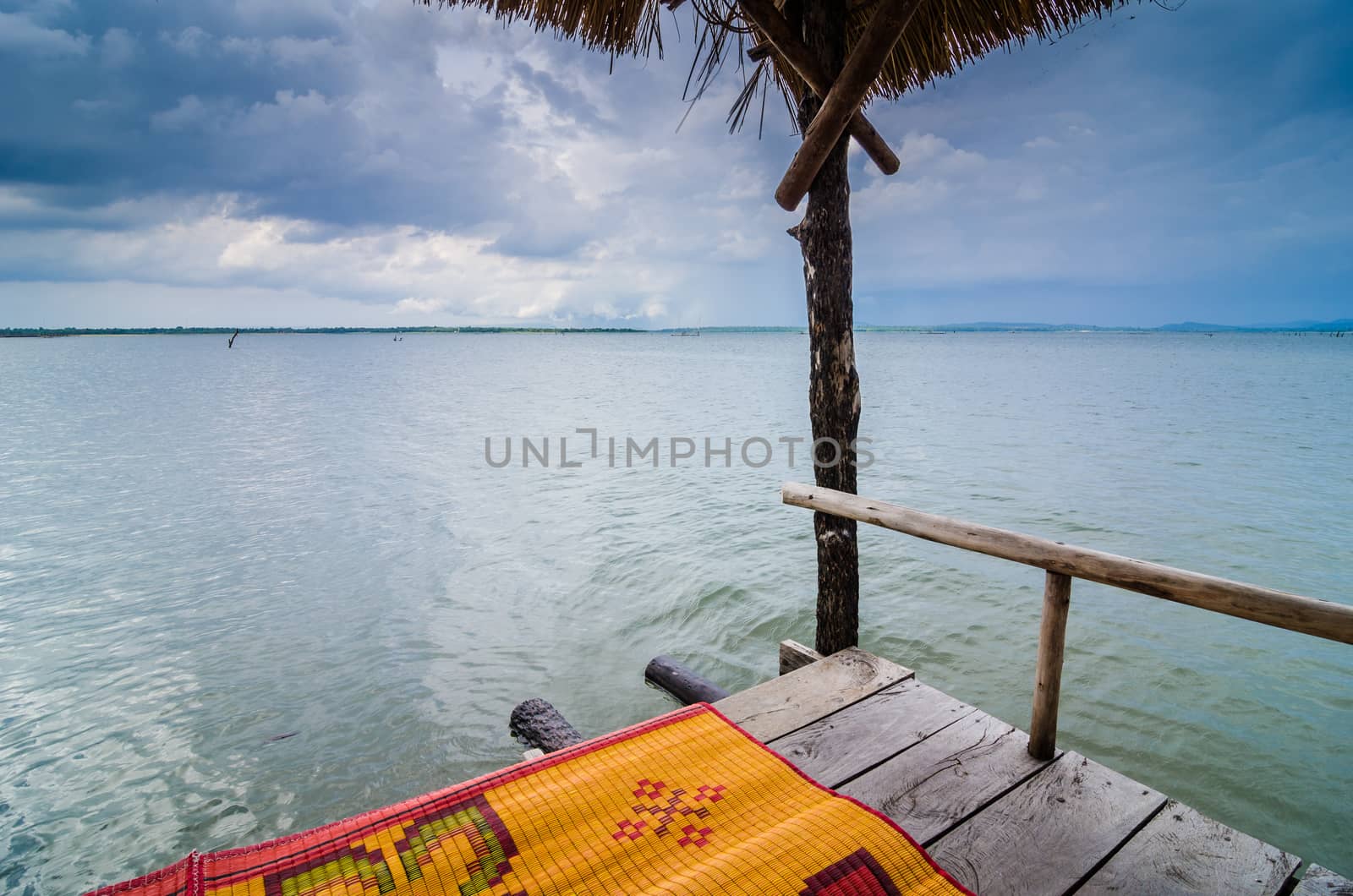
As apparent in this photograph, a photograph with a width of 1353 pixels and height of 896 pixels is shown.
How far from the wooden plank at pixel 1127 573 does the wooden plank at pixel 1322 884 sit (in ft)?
2.64

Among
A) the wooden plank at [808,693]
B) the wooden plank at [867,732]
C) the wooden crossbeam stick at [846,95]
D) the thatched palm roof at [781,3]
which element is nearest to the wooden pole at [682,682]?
the wooden plank at [808,693]

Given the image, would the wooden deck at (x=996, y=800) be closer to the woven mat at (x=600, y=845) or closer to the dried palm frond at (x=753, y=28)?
the woven mat at (x=600, y=845)

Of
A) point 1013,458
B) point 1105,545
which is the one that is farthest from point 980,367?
point 1105,545

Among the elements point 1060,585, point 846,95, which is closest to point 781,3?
point 846,95

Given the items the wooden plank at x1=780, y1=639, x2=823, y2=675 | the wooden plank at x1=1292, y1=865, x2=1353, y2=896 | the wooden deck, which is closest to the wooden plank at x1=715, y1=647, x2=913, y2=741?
the wooden deck

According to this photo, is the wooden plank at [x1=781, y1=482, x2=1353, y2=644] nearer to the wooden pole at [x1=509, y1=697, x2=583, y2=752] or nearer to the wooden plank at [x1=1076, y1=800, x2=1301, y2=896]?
the wooden plank at [x1=1076, y1=800, x2=1301, y2=896]

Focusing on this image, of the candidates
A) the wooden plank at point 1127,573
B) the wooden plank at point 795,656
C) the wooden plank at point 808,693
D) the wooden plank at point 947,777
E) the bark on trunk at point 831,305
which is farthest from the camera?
the wooden plank at point 795,656

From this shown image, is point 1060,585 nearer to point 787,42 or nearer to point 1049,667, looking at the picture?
point 1049,667

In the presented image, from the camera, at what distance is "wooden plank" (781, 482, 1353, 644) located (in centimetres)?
182

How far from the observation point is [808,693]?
3158 mm

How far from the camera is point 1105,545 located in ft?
A: 25.3

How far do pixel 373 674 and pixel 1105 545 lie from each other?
8101 mm

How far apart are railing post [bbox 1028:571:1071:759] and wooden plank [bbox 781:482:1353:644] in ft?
0.35

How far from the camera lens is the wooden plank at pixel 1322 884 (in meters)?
1.93
